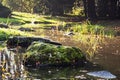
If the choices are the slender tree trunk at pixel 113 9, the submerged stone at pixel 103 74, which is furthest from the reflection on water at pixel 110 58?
the slender tree trunk at pixel 113 9

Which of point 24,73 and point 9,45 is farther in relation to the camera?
point 9,45

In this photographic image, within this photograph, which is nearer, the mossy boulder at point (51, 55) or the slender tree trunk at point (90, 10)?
the mossy boulder at point (51, 55)

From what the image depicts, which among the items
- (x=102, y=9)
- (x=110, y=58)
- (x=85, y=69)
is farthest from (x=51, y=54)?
(x=102, y=9)

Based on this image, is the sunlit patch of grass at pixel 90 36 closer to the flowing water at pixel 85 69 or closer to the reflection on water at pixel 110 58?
the reflection on water at pixel 110 58

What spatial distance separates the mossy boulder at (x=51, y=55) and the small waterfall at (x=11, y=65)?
53cm

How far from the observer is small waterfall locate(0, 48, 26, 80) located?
12.7 meters

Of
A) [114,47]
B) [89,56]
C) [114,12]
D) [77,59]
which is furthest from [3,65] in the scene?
[114,12]

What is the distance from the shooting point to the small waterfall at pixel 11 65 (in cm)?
1271

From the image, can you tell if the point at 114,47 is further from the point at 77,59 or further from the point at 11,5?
the point at 11,5

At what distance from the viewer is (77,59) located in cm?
1587

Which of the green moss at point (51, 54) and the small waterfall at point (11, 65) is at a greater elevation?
the green moss at point (51, 54)

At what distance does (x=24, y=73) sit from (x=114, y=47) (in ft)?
32.2

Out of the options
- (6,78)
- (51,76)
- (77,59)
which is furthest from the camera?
(77,59)

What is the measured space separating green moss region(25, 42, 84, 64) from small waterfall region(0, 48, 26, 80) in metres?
0.63
